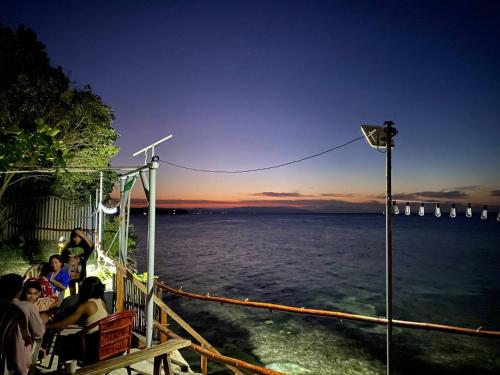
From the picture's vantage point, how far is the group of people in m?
3.66

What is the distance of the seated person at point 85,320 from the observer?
480cm

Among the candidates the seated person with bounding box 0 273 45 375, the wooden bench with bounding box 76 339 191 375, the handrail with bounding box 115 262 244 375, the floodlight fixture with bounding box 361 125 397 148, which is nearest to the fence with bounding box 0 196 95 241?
the handrail with bounding box 115 262 244 375

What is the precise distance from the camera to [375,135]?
5.69 metres

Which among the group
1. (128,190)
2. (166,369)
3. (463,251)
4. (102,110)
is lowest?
(463,251)

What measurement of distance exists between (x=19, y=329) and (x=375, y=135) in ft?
19.8

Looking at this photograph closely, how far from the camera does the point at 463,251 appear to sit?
184ft

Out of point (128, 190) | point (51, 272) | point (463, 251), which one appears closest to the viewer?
point (51, 272)

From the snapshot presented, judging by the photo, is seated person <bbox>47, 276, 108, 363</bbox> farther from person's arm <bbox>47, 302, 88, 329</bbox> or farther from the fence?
the fence

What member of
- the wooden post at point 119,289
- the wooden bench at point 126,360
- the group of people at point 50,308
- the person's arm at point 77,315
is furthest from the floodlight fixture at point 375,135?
the wooden post at point 119,289

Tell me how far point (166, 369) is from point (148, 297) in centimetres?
122

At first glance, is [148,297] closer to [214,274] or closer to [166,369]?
[166,369]

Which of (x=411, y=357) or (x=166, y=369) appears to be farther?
(x=411, y=357)

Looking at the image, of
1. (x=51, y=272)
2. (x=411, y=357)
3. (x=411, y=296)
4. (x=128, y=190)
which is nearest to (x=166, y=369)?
(x=51, y=272)

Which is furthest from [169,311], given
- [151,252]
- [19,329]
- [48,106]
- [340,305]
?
[340,305]
